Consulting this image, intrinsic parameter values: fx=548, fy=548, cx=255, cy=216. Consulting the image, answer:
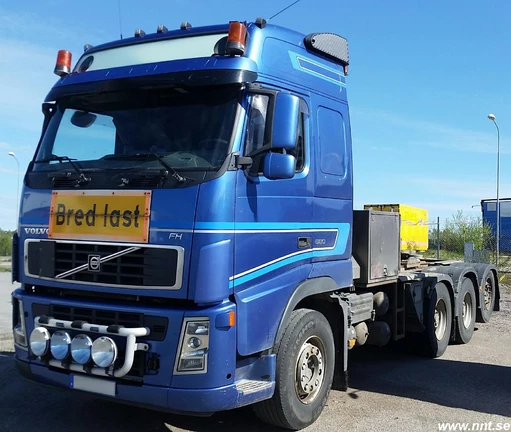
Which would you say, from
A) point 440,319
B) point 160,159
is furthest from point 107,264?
point 440,319

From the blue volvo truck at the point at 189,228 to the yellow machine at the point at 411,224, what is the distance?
3.08 meters

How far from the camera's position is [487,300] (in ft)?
33.4

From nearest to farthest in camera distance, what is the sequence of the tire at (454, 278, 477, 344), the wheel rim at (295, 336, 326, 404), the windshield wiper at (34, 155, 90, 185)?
1. the windshield wiper at (34, 155, 90, 185)
2. the wheel rim at (295, 336, 326, 404)
3. the tire at (454, 278, 477, 344)

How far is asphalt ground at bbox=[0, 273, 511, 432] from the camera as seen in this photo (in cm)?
496

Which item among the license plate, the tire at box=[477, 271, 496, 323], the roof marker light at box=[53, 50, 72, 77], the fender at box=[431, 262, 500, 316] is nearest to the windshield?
the roof marker light at box=[53, 50, 72, 77]

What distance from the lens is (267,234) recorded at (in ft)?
14.6

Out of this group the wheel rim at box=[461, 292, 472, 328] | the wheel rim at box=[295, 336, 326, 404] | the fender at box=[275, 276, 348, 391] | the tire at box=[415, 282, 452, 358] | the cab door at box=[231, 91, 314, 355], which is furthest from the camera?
the wheel rim at box=[461, 292, 472, 328]

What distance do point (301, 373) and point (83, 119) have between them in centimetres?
296

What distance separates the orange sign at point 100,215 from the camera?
4.12 m

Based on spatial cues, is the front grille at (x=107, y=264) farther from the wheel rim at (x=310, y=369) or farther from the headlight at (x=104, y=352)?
the wheel rim at (x=310, y=369)

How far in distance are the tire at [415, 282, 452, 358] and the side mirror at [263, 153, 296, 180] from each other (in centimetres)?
435

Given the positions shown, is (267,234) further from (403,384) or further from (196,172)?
(403,384)

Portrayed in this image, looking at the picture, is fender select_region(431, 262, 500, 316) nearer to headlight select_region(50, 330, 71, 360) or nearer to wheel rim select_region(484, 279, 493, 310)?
wheel rim select_region(484, 279, 493, 310)

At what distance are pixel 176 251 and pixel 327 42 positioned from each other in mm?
2850
